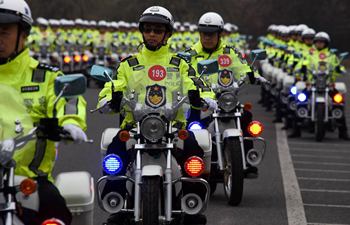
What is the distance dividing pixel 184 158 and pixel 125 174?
1.68 feet

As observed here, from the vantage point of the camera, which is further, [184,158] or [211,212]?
[211,212]

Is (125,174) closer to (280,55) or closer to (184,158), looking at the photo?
(184,158)

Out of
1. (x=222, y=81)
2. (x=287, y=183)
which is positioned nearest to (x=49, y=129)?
(x=222, y=81)

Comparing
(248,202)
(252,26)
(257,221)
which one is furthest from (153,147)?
(252,26)

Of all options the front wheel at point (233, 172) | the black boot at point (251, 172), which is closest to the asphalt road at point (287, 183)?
the front wheel at point (233, 172)

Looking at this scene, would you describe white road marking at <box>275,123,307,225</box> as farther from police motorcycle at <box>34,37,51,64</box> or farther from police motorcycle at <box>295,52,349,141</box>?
police motorcycle at <box>34,37,51,64</box>

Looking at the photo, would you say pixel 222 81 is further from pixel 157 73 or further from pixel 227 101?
pixel 157 73

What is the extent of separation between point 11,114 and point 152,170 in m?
2.43

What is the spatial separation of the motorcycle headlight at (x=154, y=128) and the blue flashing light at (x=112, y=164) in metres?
0.38

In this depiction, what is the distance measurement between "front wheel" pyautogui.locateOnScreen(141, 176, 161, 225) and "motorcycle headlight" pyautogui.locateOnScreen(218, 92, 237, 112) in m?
4.19

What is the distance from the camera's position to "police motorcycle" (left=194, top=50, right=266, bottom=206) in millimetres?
11922

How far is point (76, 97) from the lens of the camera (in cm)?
650

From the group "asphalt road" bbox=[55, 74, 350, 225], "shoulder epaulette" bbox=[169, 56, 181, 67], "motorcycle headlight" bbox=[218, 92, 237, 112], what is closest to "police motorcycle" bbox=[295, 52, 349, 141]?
"asphalt road" bbox=[55, 74, 350, 225]

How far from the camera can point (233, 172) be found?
1186 centimetres
